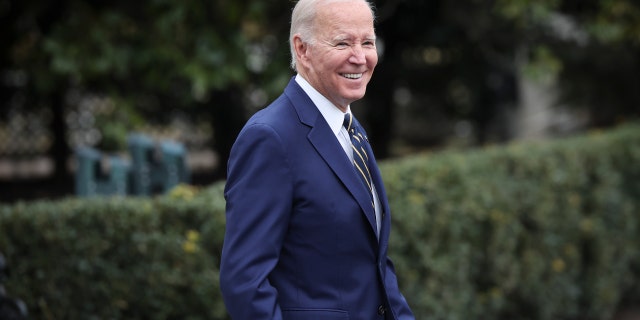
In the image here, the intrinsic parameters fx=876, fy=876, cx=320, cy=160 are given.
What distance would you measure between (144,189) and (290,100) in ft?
14.5

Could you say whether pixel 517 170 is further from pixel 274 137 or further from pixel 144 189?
pixel 274 137

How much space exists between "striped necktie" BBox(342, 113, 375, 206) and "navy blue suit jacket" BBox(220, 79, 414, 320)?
0.23 ft

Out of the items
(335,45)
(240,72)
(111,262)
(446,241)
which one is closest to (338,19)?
(335,45)

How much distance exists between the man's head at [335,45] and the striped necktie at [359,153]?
11cm

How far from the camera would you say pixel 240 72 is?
7.79 metres

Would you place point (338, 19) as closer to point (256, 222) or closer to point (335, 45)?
point (335, 45)

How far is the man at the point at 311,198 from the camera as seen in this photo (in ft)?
7.30

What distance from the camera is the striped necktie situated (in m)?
2.47

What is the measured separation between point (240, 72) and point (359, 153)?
539 cm

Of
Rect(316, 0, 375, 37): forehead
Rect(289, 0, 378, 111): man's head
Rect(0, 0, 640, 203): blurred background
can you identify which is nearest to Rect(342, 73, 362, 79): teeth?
Rect(289, 0, 378, 111): man's head

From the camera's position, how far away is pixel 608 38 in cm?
948

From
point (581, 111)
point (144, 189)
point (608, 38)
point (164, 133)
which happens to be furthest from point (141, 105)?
point (581, 111)

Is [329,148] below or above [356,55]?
below

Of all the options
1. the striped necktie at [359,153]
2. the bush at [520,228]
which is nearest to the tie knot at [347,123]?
the striped necktie at [359,153]
